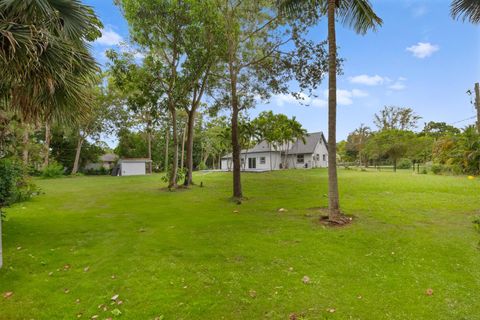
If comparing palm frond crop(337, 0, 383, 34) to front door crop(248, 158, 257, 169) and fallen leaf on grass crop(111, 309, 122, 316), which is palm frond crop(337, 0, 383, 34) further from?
front door crop(248, 158, 257, 169)

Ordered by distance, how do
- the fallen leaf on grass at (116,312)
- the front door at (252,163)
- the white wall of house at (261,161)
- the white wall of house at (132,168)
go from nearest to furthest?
the fallen leaf on grass at (116,312) < the white wall of house at (132,168) < the white wall of house at (261,161) < the front door at (252,163)

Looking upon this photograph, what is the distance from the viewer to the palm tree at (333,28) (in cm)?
742

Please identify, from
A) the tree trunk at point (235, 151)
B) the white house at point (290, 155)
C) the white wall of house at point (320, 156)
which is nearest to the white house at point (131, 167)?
the white house at point (290, 155)

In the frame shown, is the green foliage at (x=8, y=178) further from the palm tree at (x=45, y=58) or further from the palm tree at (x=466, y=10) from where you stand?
the palm tree at (x=466, y=10)

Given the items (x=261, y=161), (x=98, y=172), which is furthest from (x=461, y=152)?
(x=98, y=172)

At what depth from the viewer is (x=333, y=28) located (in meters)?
7.53

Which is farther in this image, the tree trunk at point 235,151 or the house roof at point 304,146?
the house roof at point 304,146

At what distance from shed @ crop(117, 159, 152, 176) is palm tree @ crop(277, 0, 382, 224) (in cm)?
3136

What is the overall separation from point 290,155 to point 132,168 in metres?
21.5

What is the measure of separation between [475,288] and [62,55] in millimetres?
6979

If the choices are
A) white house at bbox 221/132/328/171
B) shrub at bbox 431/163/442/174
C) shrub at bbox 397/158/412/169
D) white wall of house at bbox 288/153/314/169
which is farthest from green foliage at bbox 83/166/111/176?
shrub at bbox 397/158/412/169

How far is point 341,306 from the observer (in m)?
3.52

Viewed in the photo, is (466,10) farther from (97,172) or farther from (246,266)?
(97,172)

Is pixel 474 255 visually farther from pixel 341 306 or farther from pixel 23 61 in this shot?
pixel 23 61
